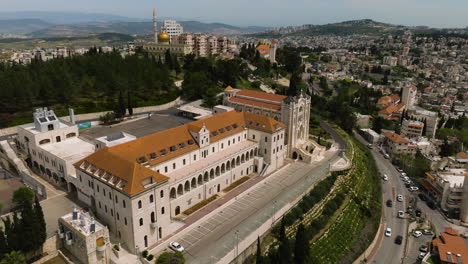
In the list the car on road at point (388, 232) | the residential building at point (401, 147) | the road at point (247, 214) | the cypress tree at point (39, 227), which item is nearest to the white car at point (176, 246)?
the road at point (247, 214)

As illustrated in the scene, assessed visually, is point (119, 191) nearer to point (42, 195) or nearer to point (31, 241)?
point (31, 241)

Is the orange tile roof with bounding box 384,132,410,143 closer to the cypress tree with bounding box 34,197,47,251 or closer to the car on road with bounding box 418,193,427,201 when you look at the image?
the car on road with bounding box 418,193,427,201

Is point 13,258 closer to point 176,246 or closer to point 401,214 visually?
point 176,246

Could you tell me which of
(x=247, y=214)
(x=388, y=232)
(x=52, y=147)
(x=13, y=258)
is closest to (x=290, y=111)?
(x=247, y=214)

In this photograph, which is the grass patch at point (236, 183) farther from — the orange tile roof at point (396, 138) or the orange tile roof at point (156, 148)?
the orange tile roof at point (396, 138)

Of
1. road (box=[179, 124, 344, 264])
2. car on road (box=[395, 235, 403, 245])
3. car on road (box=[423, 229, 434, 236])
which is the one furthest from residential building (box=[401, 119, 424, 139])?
car on road (box=[395, 235, 403, 245])
